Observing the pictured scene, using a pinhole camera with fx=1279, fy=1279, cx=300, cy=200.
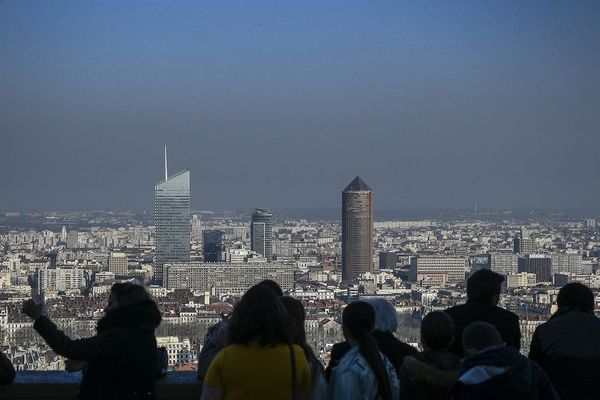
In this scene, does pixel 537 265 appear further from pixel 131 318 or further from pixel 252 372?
pixel 252 372

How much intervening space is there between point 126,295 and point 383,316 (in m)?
0.66

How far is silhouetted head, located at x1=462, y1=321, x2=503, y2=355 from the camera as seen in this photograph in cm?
298

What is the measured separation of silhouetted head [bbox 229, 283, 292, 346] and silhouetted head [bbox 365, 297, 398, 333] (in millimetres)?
464

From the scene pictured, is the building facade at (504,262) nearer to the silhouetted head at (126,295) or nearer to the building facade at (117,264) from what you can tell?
the building facade at (117,264)

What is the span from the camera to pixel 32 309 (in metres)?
3.21

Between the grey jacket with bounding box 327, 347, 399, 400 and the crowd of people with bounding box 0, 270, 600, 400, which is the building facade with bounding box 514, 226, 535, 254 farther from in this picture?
the grey jacket with bounding box 327, 347, 399, 400

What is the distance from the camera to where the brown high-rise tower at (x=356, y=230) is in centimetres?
4522

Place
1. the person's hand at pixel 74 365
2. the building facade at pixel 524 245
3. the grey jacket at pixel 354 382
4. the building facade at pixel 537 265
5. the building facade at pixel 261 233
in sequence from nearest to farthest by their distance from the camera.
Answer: the grey jacket at pixel 354 382
the person's hand at pixel 74 365
the building facade at pixel 537 265
the building facade at pixel 524 245
the building facade at pixel 261 233

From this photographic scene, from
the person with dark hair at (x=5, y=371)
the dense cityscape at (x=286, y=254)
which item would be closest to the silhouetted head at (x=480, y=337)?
the person with dark hair at (x=5, y=371)

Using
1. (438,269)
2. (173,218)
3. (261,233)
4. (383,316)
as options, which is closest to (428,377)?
(383,316)

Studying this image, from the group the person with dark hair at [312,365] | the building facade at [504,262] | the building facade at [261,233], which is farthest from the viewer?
the building facade at [261,233]

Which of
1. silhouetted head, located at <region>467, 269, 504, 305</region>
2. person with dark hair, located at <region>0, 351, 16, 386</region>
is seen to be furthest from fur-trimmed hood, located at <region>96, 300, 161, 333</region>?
silhouetted head, located at <region>467, 269, 504, 305</region>

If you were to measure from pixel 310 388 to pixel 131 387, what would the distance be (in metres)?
0.60

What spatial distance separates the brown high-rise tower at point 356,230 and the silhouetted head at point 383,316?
39.5 m
